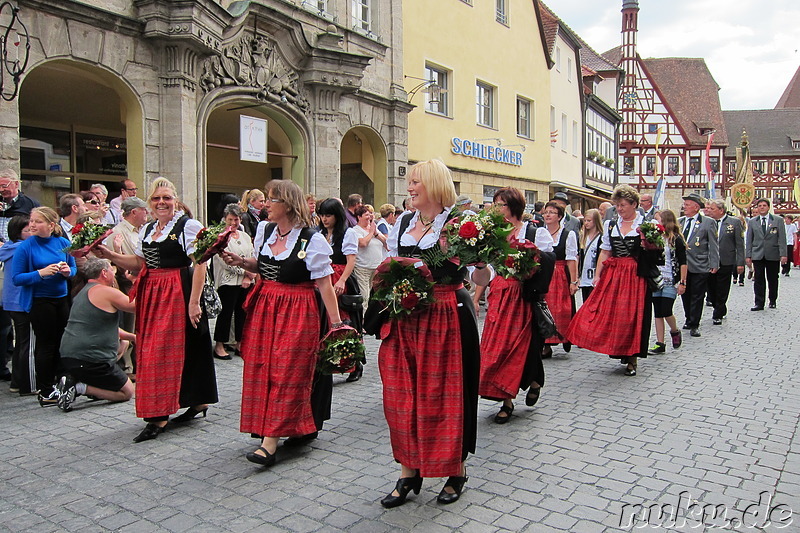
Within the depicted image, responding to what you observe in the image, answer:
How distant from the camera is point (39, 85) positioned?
1323cm

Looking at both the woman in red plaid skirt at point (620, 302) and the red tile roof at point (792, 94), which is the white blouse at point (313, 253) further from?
the red tile roof at point (792, 94)

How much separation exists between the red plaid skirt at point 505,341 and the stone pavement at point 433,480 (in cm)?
32

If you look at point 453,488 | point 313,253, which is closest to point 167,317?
point 313,253

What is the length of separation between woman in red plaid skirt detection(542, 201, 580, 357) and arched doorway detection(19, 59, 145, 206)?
743cm

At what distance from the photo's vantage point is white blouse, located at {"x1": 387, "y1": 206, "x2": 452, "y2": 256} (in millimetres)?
4098

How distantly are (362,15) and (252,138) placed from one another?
5.25m

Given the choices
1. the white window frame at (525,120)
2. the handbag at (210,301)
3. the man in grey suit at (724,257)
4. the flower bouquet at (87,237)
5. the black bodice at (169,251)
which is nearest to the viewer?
the black bodice at (169,251)

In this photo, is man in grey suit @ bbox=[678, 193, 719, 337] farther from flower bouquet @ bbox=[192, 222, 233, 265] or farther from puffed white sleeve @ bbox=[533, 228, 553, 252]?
flower bouquet @ bbox=[192, 222, 233, 265]

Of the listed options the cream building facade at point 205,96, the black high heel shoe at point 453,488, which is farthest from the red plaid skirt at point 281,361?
the cream building facade at point 205,96

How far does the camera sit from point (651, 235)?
7.29 meters

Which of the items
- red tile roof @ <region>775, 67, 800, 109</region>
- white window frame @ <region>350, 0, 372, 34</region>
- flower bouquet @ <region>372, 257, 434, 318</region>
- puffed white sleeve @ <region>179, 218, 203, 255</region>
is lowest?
flower bouquet @ <region>372, 257, 434, 318</region>

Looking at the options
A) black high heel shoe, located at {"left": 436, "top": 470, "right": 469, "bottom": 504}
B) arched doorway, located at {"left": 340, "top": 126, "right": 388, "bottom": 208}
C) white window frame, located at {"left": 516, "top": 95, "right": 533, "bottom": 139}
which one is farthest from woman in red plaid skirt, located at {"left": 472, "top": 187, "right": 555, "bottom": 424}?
white window frame, located at {"left": 516, "top": 95, "right": 533, "bottom": 139}

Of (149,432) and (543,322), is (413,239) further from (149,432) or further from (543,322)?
(149,432)

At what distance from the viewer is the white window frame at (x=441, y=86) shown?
20.4 meters
